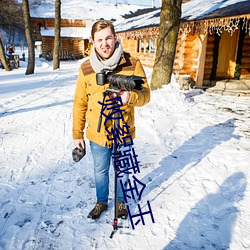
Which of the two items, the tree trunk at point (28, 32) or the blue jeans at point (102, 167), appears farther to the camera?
the tree trunk at point (28, 32)

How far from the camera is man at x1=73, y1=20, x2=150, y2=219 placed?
1.82 m

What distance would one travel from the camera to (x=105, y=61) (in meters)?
1.87

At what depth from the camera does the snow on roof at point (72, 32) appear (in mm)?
29064

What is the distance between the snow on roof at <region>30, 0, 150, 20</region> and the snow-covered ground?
31019mm

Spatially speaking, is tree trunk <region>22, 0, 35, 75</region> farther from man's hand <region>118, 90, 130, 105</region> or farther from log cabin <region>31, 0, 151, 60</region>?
log cabin <region>31, 0, 151, 60</region>

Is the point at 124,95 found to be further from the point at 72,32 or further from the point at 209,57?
the point at 72,32

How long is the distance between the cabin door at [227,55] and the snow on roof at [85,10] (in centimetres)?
2516

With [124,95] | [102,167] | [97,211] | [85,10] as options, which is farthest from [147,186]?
[85,10]

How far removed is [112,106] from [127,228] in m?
1.35

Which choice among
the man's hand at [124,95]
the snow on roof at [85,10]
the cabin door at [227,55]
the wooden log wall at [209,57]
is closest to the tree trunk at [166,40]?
the wooden log wall at [209,57]

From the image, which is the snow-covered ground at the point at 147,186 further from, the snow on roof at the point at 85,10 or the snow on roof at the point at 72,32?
the snow on roof at the point at 85,10

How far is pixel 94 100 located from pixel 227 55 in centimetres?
1100

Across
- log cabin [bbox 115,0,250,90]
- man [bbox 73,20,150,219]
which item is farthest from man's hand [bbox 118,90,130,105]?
log cabin [bbox 115,0,250,90]

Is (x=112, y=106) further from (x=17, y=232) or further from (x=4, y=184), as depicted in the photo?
(x=4, y=184)
